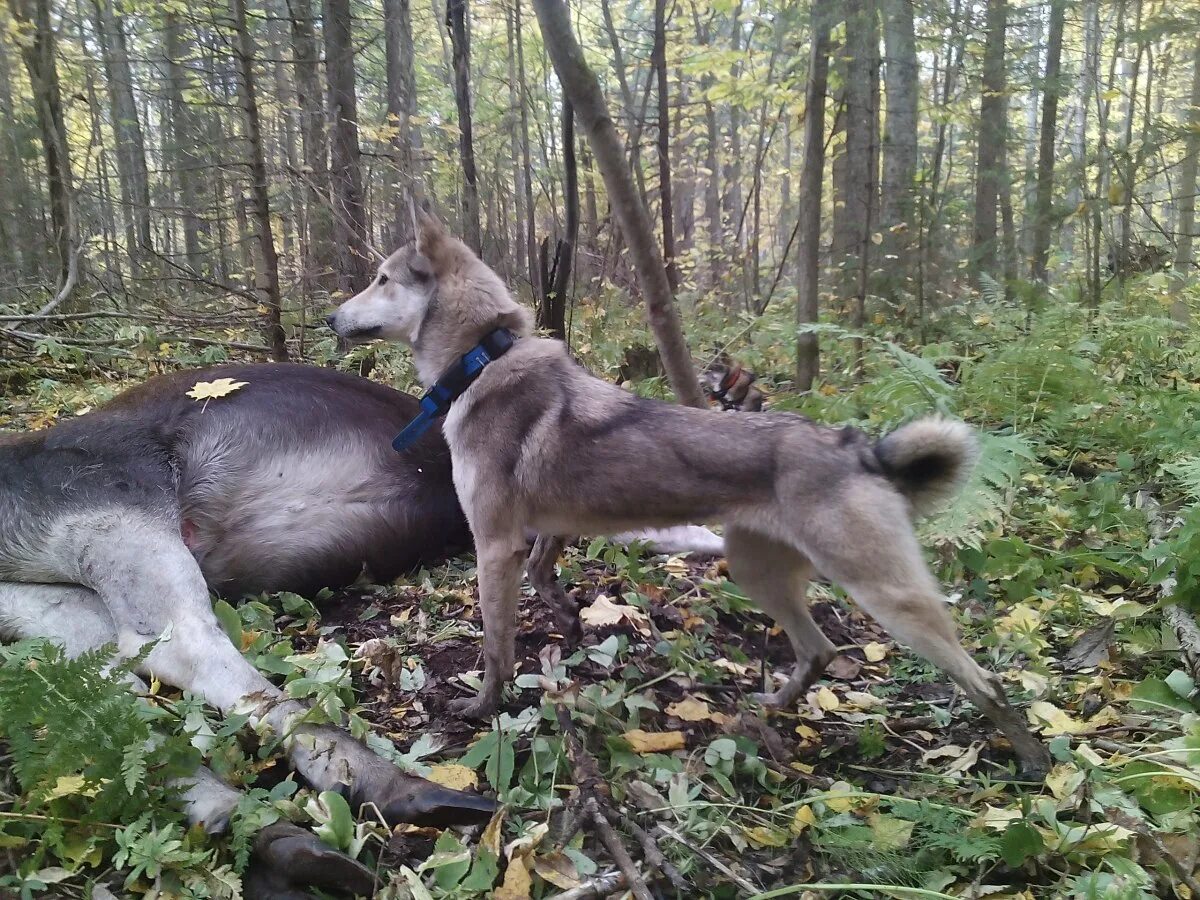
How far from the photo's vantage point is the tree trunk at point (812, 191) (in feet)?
17.8

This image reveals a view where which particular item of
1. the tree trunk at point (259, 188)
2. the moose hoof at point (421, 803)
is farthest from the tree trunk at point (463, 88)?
the moose hoof at point (421, 803)

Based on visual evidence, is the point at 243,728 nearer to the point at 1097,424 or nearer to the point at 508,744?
the point at 508,744

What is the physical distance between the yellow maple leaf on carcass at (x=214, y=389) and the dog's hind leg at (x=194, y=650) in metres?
0.76

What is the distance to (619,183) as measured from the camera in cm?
412

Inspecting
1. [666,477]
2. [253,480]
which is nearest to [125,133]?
[253,480]

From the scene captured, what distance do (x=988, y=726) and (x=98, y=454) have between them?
12.5ft

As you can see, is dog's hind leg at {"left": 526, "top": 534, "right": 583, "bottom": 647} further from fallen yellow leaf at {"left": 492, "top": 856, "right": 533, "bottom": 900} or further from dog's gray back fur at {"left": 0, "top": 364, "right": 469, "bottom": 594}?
fallen yellow leaf at {"left": 492, "top": 856, "right": 533, "bottom": 900}

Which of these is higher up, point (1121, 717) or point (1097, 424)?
point (1097, 424)

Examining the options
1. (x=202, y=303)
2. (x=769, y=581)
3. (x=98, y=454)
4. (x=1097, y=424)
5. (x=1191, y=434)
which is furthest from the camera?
(x=202, y=303)

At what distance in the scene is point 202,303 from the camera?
7156mm

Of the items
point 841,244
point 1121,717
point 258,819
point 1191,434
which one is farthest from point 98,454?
point 841,244

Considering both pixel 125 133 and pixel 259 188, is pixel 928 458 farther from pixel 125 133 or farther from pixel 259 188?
pixel 125 133

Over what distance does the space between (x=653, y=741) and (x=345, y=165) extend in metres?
6.33

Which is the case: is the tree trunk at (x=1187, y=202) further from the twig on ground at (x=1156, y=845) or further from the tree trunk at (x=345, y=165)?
the tree trunk at (x=345, y=165)
